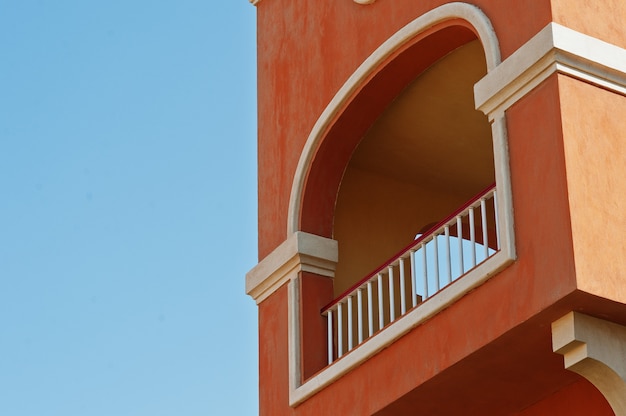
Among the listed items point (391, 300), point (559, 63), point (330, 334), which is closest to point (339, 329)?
point (330, 334)

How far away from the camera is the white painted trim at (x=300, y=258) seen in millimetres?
14000

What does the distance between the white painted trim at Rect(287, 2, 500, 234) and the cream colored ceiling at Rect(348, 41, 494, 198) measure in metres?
0.55

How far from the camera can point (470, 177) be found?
15.9m

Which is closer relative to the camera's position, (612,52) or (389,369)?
(612,52)

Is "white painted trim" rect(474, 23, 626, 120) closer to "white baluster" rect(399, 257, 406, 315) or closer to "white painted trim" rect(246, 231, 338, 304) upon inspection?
"white baluster" rect(399, 257, 406, 315)

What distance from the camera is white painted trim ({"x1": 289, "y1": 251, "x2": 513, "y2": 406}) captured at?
37.3ft

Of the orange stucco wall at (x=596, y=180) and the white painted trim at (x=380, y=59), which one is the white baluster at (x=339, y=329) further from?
the orange stucco wall at (x=596, y=180)

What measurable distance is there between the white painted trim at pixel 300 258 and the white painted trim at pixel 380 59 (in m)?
0.20

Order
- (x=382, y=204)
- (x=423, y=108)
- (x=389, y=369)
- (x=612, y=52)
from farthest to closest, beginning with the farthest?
(x=382, y=204) < (x=423, y=108) < (x=389, y=369) < (x=612, y=52)

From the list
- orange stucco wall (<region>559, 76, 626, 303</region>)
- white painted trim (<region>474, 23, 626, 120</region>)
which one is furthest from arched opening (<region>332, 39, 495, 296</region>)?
orange stucco wall (<region>559, 76, 626, 303</region>)

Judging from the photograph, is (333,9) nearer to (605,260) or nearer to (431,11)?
(431,11)

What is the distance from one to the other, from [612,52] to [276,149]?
4.61 m

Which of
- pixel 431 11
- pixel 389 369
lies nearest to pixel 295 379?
pixel 389 369

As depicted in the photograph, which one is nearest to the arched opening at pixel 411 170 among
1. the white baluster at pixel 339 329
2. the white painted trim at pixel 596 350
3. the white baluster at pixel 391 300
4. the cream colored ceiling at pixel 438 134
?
the cream colored ceiling at pixel 438 134
